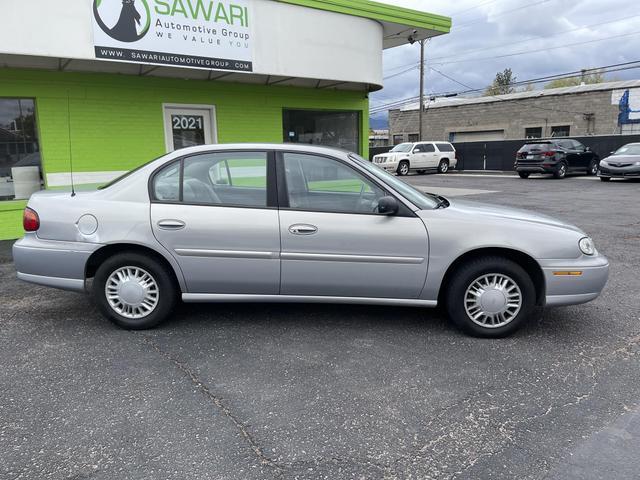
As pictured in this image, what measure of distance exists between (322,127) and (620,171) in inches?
529

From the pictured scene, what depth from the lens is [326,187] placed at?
4266mm

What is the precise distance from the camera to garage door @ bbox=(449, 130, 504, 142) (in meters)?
A: 36.9

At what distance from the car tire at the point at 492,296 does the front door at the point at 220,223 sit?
151 cm

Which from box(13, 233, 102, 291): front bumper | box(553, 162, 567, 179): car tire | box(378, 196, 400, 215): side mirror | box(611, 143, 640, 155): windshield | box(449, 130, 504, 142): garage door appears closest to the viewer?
box(378, 196, 400, 215): side mirror

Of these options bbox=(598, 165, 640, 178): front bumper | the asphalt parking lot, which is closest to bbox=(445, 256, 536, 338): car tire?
the asphalt parking lot

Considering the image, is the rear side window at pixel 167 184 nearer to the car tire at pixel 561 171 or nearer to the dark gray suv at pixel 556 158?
the dark gray suv at pixel 556 158

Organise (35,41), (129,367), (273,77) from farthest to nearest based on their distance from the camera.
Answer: (273,77)
(35,41)
(129,367)

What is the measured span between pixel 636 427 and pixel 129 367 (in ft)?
10.8

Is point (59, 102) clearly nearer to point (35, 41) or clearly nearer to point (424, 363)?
point (35, 41)

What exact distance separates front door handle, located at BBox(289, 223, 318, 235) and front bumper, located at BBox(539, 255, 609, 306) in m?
1.84

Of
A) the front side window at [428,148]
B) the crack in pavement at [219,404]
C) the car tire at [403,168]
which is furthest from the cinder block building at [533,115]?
the crack in pavement at [219,404]

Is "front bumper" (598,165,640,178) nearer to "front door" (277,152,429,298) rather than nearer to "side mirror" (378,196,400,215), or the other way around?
"front door" (277,152,429,298)

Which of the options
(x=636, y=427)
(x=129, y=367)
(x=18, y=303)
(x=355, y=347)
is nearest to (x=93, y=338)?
(x=129, y=367)

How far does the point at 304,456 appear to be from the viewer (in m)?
2.58
